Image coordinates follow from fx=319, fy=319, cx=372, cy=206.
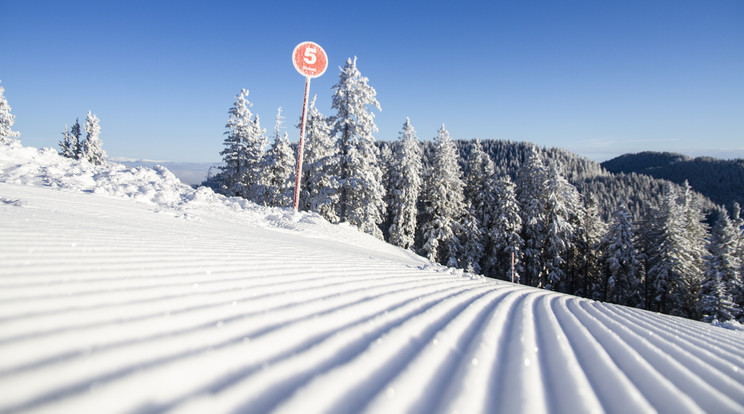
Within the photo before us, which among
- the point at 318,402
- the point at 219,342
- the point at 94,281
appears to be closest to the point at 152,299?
the point at 94,281

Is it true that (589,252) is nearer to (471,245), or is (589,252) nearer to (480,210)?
(480,210)

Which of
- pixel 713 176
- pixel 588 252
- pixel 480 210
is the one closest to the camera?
pixel 480 210

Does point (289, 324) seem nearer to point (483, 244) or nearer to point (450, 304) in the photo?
point (450, 304)

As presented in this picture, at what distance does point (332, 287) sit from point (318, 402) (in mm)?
2130

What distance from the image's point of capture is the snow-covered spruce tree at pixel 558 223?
903 inches

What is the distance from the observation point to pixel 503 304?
4172 mm

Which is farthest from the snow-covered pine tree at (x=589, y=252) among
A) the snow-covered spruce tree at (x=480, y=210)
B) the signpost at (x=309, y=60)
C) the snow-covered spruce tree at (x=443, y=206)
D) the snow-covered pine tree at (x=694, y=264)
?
the signpost at (x=309, y=60)

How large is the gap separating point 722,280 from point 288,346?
3266 centimetres

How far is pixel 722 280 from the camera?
2239cm

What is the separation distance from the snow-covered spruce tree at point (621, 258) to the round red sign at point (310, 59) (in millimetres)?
24072

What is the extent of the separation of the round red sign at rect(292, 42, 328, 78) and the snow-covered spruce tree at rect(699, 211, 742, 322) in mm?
26555

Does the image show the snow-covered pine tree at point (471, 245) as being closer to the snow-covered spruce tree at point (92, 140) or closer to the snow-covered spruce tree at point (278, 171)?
the snow-covered spruce tree at point (278, 171)

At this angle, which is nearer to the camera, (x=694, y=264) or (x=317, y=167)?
(x=317, y=167)

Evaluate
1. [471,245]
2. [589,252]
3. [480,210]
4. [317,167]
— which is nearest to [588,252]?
[589,252]
